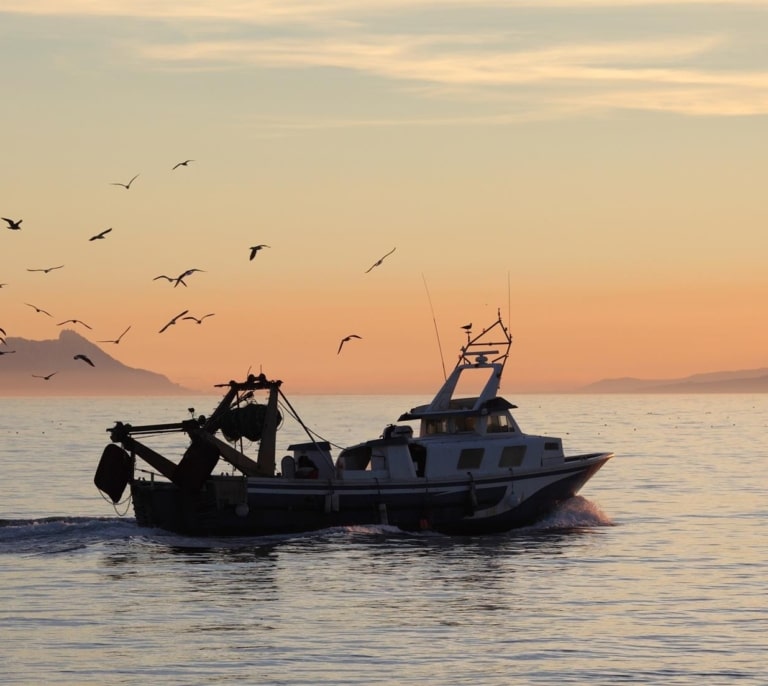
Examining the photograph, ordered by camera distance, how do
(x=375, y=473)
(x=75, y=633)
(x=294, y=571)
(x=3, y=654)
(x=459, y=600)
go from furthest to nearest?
(x=375, y=473) < (x=294, y=571) < (x=459, y=600) < (x=75, y=633) < (x=3, y=654)

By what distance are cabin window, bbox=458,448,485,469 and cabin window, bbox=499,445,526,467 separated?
31.6 inches

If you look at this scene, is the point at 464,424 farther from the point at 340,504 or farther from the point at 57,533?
the point at 57,533

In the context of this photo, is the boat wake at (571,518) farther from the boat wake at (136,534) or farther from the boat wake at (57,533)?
the boat wake at (57,533)

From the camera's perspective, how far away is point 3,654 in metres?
29.2

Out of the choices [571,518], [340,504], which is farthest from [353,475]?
[571,518]

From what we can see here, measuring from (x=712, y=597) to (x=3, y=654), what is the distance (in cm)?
1730

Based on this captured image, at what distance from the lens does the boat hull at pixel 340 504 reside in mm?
46500

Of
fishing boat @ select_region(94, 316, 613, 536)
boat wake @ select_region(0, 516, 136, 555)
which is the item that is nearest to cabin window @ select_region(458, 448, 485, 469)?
fishing boat @ select_region(94, 316, 613, 536)

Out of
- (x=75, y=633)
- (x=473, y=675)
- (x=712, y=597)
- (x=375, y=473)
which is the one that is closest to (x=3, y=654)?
(x=75, y=633)

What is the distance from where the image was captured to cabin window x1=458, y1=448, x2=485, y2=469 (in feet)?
161

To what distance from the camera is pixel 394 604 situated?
116 ft

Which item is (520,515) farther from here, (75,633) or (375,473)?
(75,633)

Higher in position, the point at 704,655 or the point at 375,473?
the point at 375,473

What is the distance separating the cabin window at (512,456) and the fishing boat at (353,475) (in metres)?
0.03
